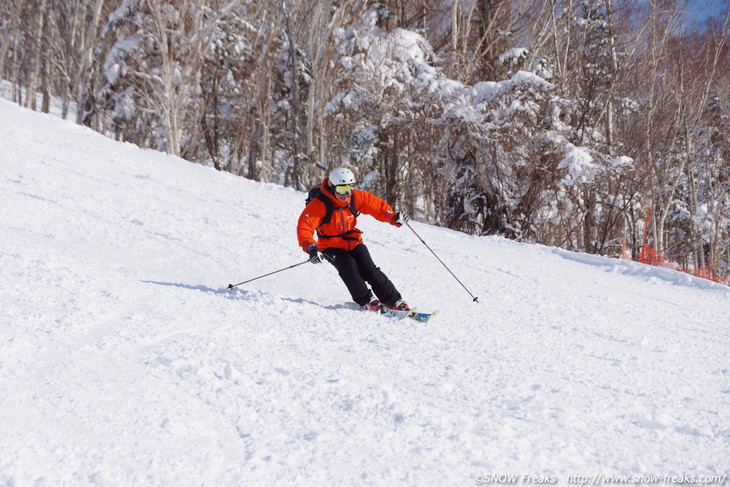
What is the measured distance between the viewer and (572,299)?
545 centimetres

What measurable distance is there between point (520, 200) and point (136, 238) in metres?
9.12

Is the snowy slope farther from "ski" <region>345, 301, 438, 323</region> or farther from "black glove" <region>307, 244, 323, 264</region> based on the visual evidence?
"black glove" <region>307, 244, 323, 264</region>

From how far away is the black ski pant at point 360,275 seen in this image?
14.5 ft

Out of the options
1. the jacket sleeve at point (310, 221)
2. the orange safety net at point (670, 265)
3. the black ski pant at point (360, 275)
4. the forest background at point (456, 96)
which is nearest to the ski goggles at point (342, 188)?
the jacket sleeve at point (310, 221)

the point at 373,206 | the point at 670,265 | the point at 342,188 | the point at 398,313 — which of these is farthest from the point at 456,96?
the point at 398,313

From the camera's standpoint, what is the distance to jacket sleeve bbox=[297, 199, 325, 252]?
436 centimetres

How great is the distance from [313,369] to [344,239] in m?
1.73

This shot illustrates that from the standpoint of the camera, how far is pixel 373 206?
15.5ft

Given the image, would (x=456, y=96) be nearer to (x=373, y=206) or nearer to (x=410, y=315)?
(x=373, y=206)

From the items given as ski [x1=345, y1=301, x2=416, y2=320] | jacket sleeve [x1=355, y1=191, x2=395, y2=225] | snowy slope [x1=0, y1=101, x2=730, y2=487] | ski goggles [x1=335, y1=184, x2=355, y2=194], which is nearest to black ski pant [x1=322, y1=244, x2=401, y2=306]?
ski [x1=345, y1=301, x2=416, y2=320]

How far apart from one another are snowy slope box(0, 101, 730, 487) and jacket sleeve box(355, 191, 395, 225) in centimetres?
90

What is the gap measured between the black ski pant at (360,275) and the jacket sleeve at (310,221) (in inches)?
10.2

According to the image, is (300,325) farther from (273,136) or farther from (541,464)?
(273,136)

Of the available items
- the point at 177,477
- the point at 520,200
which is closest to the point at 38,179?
the point at 177,477
